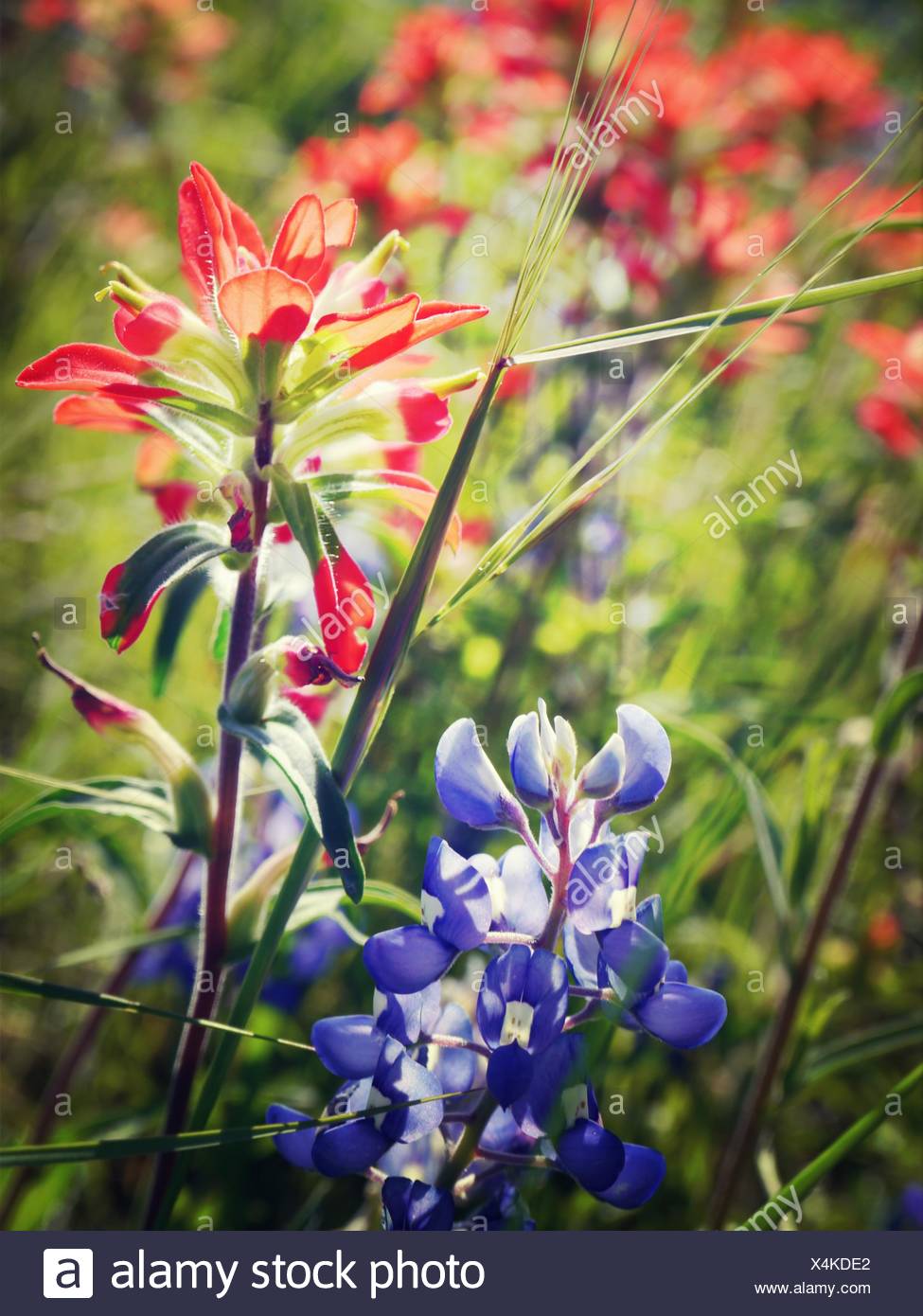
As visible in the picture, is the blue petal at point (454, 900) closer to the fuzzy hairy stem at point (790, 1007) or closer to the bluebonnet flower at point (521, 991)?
the bluebonnet flower at point (521, 991)

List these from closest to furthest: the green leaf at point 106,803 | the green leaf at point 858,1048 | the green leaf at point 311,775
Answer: the green leaf at point 311,775
the green leaf at point 106,803
the green leaf at point 858,1048

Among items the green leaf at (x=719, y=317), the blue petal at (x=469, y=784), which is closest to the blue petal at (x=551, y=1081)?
the blue petal at (x=469, y=784)

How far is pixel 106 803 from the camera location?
0.65 m

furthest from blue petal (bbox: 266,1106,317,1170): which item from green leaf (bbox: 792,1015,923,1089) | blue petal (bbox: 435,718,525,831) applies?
green leaf (bbox: 792,1015,923,1089)

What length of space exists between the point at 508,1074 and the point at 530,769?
17 centimetres

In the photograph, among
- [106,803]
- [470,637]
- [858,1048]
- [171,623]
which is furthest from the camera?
[470,637]

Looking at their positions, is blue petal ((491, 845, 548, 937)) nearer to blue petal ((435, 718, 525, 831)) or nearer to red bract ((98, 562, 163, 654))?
blue petal ((435, 718, 525, 831))

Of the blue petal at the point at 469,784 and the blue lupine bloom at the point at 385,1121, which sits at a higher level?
the blue petal at the point at 469,784

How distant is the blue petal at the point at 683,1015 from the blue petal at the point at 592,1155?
63mm

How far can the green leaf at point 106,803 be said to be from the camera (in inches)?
24.7

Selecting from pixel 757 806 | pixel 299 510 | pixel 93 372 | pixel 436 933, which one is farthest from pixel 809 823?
pixel 93 372

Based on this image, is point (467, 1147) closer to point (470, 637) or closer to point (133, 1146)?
point (133, 1146)

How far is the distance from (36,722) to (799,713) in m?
1.01
